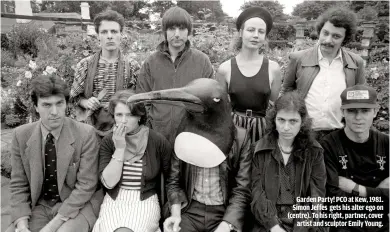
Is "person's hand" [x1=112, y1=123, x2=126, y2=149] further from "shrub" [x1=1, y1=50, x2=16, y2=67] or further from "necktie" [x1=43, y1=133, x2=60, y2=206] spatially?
"shrub" [x1=1, y1=50, x2=16, y2=67]

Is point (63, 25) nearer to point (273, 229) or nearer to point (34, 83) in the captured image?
point (34, 83)

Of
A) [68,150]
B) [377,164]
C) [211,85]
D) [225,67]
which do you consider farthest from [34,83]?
[377,164]

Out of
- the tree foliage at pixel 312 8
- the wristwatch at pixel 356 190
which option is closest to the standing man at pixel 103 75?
the wristwatch at pixel 356 190

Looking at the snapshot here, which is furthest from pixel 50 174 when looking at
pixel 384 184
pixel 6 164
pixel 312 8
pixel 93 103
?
pixel 312 8

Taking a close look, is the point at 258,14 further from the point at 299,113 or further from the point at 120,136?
the point at 120,136

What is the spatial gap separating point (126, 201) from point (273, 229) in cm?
116

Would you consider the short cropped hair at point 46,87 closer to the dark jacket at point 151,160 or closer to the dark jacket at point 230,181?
the dark jacket at point 151,160

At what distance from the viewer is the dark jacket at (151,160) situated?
2848 mm

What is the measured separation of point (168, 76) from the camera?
3.17 metres

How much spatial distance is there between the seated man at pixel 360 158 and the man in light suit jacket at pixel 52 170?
1.99 metres

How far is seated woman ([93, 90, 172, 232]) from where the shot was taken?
8.80 ft

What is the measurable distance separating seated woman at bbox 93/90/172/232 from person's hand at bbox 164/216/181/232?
5.9 inches

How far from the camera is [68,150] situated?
9.23 feet

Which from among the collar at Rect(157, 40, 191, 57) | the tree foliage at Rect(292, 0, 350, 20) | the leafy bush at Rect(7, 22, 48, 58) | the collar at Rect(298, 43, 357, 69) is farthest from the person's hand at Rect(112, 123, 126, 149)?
the tree foliage at Rect(292, 0, 350, 20)
